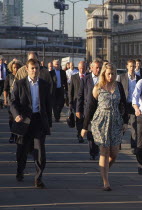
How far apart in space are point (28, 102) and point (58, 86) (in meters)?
12.8

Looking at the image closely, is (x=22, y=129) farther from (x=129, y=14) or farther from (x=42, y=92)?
(x=129, y=14)

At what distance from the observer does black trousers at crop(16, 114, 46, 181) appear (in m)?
11.1

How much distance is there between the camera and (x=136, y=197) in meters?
10.4

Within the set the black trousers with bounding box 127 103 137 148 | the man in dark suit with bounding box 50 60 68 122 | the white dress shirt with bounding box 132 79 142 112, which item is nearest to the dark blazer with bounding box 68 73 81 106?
the black trousers with bounding box 127 103 137 148

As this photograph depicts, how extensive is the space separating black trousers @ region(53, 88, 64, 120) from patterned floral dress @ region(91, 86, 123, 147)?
43.3 ft

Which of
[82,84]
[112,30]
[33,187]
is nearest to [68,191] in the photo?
[33,187]

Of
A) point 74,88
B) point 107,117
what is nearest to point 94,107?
point 107,117

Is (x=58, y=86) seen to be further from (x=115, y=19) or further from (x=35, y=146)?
(x=115, y=19)

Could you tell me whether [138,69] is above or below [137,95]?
above

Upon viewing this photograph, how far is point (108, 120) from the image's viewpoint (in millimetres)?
10789

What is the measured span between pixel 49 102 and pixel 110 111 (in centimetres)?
101

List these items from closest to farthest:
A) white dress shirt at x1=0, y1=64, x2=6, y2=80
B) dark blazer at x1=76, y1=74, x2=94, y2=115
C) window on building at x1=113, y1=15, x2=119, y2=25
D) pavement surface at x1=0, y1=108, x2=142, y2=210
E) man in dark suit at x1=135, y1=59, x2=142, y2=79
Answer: pavement surface at x1=0, y1=108, x2=142, y2=210, dark blazer at x1=76, y1=74, x2=94, y2=115, man in dark suit at x1=135, y1=59, x2=142, y2=79, white dress shirt at x1=0, y1=64, x2=6, y2=80, window on building at x1=113, y1=15, x2=119, y2=25

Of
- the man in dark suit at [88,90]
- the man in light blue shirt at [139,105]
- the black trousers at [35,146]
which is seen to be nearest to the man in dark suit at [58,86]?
the man in dark suit at [88,90]

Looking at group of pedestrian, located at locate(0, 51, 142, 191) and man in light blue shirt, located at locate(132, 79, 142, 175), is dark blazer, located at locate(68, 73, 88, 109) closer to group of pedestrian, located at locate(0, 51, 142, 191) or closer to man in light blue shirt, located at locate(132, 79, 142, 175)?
man in light blue shirt, located at locate(132, 79, 142, 175)
